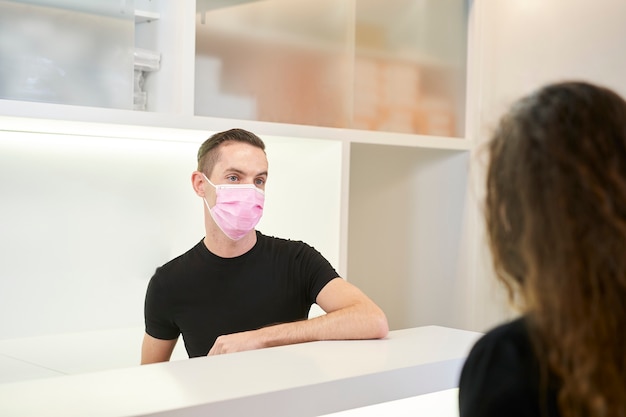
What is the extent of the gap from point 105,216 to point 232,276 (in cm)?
84

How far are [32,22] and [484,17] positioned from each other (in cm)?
186

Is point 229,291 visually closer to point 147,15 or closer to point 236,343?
point 236,343

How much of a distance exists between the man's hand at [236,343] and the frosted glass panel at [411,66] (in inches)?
53.7

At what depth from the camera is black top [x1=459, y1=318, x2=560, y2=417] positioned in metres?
0.63

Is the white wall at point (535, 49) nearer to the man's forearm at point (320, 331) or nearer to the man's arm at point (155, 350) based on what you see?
the man's forearm at point (320, 331)

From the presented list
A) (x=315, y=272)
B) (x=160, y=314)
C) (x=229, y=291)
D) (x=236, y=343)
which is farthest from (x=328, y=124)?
(x=236, y=343)

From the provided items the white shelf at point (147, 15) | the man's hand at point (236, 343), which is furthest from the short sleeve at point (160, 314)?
the white shelf at point (147, 15)

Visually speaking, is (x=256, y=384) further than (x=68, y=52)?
No

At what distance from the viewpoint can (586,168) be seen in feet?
2.10

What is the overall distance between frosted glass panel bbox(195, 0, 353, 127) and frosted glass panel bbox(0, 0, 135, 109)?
279 mm

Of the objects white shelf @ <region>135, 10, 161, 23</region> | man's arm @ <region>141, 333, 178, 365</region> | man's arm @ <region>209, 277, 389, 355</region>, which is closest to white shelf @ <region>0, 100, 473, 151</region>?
white shelf @ <region>135, 10, 161, 23</region>

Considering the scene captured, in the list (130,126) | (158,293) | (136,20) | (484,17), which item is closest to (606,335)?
(158,293)

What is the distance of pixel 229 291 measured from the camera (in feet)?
7.00

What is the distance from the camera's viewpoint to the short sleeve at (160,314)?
2.10 metres
